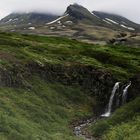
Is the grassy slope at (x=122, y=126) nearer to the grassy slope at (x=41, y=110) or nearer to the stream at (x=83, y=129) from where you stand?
the stream at (x=83, y=129)

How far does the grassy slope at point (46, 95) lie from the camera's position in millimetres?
54875

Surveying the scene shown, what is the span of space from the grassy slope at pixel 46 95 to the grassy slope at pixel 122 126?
15.1 feet

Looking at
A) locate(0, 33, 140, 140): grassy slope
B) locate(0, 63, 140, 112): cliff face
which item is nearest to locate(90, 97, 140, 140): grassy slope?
locate(0, 33, 140, 140): grassy slope

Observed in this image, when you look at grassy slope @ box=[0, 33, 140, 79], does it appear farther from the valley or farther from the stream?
the stream

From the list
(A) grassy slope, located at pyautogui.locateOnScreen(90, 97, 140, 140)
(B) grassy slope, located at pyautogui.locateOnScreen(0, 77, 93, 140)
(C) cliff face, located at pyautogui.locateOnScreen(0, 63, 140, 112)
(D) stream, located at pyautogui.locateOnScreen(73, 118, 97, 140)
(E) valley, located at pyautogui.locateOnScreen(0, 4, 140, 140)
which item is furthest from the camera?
(C) cliff face, located at pyautogui.locateOnScreen(0, 63, 140, 112)

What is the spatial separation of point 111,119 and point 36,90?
1718 centimetres

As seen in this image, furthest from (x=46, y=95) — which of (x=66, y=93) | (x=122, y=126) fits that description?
(x=122, y=126)

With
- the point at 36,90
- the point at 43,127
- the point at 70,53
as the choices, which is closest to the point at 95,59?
the point at 70,53

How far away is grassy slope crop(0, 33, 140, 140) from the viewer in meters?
54.9

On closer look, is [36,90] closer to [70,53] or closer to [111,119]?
[111,119]

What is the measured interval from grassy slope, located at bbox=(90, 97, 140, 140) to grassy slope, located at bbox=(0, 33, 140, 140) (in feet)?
15.1

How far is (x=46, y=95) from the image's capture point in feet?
259

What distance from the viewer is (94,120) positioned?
→ 76750 mm

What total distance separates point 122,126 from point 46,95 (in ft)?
69.5
